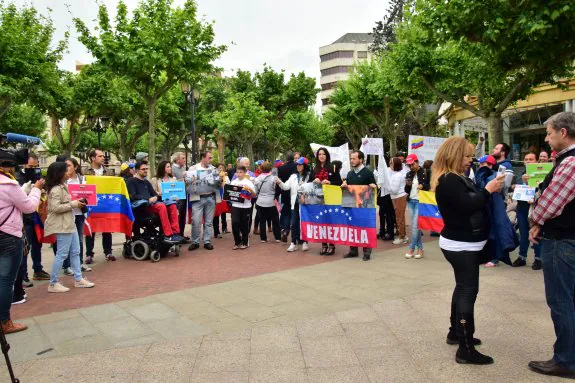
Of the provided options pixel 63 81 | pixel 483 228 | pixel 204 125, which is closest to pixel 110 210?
pixel 483 228

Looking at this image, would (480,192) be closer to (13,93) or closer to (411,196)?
(411,196)

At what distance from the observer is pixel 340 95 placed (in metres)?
35.1

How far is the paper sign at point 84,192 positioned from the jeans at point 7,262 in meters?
3.14

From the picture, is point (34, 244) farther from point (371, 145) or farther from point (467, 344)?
point (371, 145)

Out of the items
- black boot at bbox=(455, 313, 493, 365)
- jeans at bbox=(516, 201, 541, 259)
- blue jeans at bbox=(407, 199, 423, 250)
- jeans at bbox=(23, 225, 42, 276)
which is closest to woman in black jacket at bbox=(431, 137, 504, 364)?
black boot at bbox=(455, 313, 493, 365)

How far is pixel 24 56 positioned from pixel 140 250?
1473 cm

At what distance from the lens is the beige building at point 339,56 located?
93.1 meters

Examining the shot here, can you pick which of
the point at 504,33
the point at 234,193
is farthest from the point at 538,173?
the point at 234,193

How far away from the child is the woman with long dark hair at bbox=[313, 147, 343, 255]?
1.53 metres

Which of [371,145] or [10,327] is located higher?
[371,145]

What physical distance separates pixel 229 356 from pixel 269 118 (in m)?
34.2

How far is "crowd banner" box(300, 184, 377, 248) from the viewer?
28.5 feet

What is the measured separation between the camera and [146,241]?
9125 millimetres

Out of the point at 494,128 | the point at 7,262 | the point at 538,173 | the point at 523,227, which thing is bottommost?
the point at 523,227
